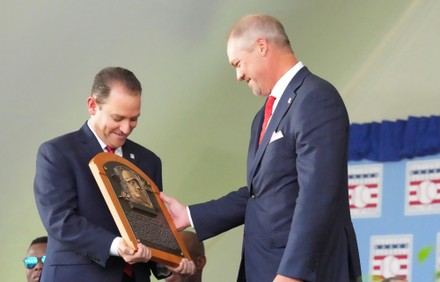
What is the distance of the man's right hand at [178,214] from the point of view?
5.02 metres

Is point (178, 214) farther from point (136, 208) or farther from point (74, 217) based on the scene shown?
point (74, 217)

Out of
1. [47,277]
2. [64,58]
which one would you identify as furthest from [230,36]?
[64,58]

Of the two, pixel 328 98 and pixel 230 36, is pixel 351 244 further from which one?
pixel 230 36

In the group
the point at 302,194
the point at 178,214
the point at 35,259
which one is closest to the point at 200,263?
the point at 35,259

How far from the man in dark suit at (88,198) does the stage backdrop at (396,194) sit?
2.15 metres

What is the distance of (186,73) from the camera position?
6.82 meters

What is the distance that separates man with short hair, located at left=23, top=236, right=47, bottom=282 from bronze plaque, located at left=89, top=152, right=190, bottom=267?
5.43 ft

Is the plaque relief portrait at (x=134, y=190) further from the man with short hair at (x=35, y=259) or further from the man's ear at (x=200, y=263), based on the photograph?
the man with short hair at (x=35, y=259)

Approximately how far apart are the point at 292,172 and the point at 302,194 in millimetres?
148

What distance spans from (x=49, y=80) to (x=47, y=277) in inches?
76.5

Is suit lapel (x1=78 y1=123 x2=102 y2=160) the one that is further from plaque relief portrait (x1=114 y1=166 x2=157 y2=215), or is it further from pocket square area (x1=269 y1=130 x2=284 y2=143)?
pocket square area (x1=269 y1=130 x2=284 y2=143)

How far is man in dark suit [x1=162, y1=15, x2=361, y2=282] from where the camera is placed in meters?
4.26

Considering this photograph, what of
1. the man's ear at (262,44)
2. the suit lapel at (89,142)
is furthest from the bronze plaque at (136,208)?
the man's ear at (262,44)

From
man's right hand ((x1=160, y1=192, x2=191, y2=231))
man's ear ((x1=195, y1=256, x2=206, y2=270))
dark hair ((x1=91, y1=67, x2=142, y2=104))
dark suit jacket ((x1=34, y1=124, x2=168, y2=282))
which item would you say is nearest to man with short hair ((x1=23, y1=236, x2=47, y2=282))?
man's ear ((x1=195, y1=256, x2=206, y2=270))
